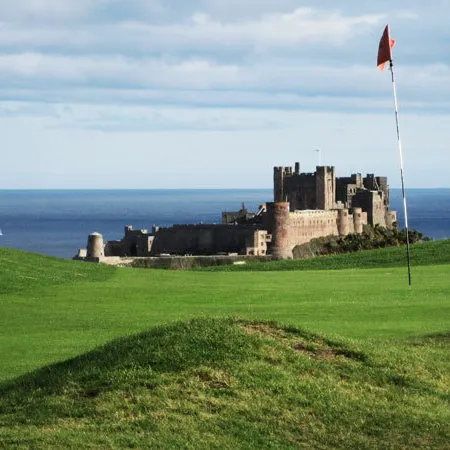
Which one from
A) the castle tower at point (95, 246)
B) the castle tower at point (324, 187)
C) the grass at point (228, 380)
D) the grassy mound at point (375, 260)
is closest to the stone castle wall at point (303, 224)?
the castle tower at point (324, 187)

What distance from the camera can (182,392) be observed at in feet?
31.7

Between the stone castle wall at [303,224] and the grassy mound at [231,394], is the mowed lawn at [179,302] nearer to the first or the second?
the grassy mound at [231,394]

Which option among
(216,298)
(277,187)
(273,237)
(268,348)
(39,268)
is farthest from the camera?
(277,187)

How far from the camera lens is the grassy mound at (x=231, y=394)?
28.7 ft

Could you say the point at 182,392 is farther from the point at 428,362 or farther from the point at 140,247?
the point at 140,247

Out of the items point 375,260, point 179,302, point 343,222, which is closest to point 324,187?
point 343,222

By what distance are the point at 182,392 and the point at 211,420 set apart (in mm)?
660

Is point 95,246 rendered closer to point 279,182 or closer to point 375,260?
point 375,260

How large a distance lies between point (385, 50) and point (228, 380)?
588 inches

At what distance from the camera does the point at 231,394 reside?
9.72 meters

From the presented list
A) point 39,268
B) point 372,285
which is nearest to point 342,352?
point 372,285

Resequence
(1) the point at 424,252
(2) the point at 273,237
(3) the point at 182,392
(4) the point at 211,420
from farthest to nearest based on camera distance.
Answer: (2) the point at 273,237 < (1) the point at 424,252 < (3) the point at 182,392 < (4) the point at 211,420

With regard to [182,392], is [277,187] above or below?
above

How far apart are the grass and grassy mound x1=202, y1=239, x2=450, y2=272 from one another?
519 inches
